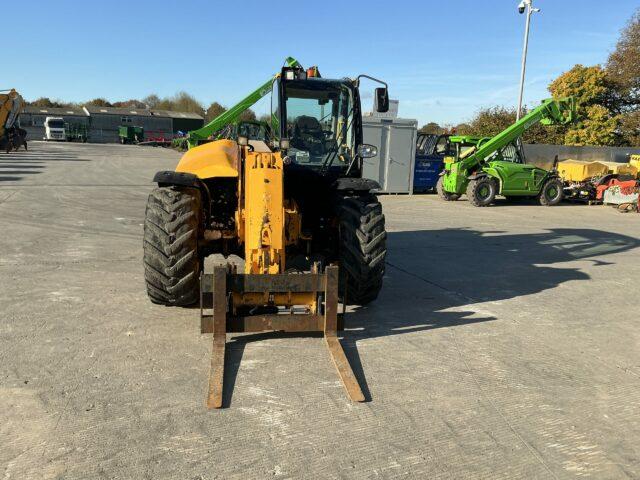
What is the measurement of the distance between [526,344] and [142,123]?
81024mm

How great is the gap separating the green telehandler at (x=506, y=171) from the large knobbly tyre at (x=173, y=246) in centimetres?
1331

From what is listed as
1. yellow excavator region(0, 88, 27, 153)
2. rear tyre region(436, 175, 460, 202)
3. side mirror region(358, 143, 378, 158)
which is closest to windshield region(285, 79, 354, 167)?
side mirror region(358, 143, 378, 158)

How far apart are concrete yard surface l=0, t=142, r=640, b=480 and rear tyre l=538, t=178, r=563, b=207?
10706 millimetres

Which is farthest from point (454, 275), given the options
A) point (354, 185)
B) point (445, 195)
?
point (445, 195)

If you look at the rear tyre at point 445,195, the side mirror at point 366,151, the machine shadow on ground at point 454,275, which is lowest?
the machine shadow on ground at point 454,275

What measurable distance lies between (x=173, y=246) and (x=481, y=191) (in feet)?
45.2

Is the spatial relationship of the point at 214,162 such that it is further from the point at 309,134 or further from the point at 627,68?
the point at 627,68

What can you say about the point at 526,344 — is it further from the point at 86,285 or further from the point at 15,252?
the point at 15,252

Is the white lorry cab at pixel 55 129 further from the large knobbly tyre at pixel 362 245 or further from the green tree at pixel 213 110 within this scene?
the large knobbly tyre at pixel 362 245

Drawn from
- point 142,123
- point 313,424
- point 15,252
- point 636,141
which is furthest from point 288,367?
point 142,123

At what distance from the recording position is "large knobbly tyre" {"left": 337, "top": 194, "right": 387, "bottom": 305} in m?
5.09

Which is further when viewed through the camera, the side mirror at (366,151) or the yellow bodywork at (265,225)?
the side mirror at (366,151)

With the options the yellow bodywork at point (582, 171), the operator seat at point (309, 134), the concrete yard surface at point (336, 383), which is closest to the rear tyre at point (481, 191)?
the yellow bodywork at point (582, 171)

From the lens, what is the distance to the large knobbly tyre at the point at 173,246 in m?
4.71
